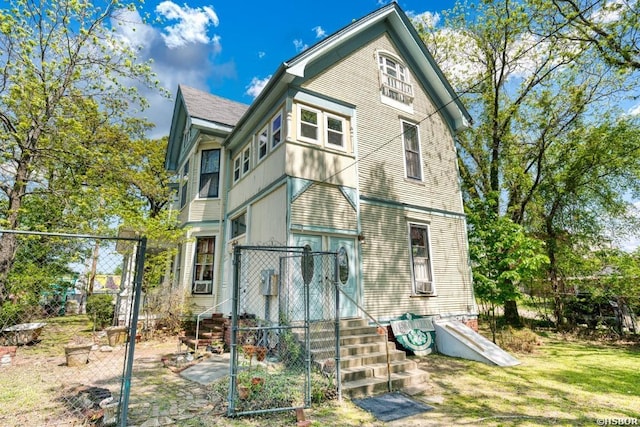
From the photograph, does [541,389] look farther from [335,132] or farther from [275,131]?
[275,131]

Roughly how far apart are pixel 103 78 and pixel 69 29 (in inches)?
60.0

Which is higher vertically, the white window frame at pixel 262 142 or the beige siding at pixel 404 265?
the white window frame at pixel 262 142

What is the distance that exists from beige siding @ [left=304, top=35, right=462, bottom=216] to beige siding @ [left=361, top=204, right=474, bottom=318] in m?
0.60

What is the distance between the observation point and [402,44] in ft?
37.4

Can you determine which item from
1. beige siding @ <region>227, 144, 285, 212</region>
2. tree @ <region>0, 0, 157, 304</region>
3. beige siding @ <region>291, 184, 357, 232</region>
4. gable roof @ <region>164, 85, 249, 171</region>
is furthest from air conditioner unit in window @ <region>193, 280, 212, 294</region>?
gable roof @ <region>164, 85, 249, 171</region>

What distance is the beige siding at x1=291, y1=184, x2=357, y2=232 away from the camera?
7922mm

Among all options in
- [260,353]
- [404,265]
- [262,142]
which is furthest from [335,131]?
[260,353]

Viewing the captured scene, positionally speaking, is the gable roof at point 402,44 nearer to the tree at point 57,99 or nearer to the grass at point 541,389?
the tree at point 57,99

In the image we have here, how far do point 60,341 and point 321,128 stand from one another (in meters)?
10.9

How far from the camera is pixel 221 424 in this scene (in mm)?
4238

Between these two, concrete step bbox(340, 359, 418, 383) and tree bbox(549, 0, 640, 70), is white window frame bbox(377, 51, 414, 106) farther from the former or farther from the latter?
concrete step bbox(340, 359, 418, 383)

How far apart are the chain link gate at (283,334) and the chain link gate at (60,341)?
5.26ft

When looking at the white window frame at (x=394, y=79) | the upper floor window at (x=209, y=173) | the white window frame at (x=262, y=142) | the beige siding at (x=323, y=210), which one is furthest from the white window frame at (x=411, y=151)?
the upper floor window at (x=209, y=173)

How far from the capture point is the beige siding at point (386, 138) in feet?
31.2
